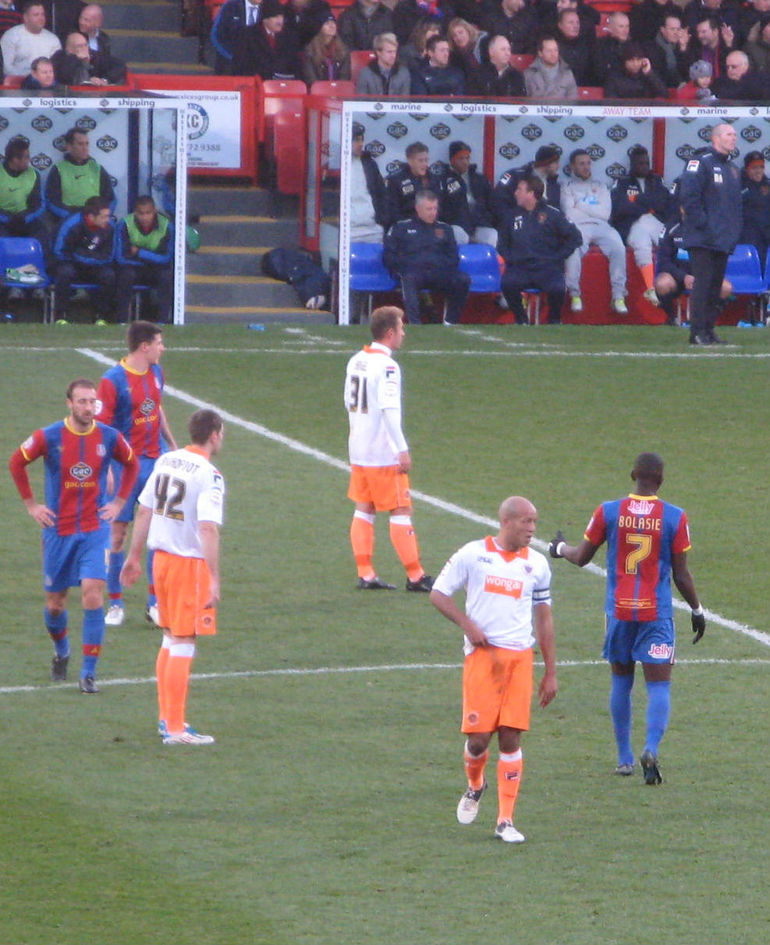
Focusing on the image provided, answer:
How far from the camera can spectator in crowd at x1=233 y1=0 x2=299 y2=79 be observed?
80.3 ft

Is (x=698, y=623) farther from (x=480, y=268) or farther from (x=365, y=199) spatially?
(x=365, y=199)

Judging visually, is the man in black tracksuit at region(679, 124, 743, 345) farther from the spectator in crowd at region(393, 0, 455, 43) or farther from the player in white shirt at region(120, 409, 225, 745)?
the player in white shirt at region(120, 409, 225, 745)

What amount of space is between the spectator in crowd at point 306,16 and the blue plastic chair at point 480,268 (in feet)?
14.2

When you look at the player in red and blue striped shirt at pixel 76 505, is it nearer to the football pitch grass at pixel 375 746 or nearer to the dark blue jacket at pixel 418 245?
the football pitch grass at pixel 375 746

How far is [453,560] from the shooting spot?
7.32 m

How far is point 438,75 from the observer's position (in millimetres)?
23750

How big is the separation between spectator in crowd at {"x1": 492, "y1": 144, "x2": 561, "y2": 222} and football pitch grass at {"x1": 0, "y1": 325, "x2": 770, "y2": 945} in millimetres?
6534

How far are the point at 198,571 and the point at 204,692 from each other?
127cm

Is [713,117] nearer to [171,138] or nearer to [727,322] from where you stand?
[727,322]

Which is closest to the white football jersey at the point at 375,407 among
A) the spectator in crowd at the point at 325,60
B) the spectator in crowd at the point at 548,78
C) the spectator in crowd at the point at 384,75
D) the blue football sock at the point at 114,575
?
the blue football sock at the point at 114,575

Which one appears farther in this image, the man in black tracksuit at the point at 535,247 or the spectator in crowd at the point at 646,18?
the spectator in crowd at the point at 646,18

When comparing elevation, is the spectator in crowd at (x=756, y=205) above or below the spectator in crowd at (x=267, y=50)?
below

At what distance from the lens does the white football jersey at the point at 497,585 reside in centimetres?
730

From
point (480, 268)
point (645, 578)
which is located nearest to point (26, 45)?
point (480, 268)
